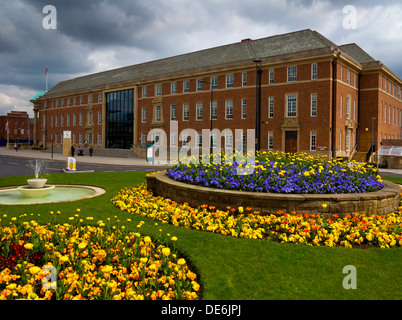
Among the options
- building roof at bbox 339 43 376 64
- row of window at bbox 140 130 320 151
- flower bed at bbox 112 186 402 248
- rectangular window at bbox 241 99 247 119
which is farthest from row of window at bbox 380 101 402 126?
flower bed at bbox 112 186 402 248

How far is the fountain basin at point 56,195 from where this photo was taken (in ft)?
38.9

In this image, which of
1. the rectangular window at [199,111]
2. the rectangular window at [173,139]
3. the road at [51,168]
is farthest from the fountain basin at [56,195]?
the rectangular window at [173,139]

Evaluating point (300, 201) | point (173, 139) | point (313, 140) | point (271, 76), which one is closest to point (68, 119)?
point (173, 139)

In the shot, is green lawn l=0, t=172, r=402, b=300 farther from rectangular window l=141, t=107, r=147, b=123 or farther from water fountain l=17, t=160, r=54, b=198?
rectangular window l=141, t=107, r=147, b=123

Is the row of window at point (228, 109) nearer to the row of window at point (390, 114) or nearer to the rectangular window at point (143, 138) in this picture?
the rectangular window at point (143, 138)

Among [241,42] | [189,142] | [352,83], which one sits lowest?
[189,142]

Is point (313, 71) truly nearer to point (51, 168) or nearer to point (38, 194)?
point (51, 168)

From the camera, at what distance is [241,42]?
52.1 m

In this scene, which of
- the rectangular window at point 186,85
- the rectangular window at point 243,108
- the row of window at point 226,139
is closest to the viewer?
the row of window at point 226,139

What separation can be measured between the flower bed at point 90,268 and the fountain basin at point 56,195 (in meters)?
5.02

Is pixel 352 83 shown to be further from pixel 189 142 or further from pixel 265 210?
pixel 265 210

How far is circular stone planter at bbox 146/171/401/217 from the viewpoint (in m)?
8.68
